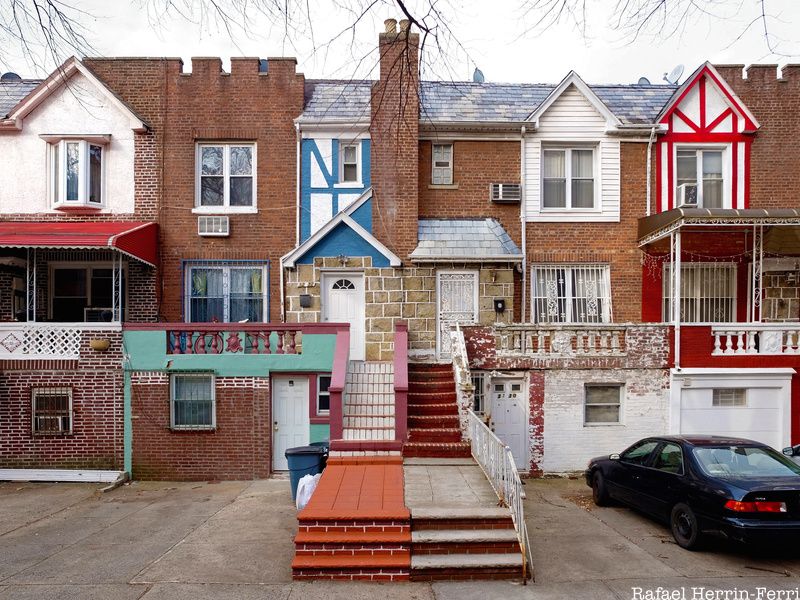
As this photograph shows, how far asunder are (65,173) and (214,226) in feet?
12.7

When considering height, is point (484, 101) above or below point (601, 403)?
above

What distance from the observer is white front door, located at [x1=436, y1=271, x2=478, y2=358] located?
15.1 meters

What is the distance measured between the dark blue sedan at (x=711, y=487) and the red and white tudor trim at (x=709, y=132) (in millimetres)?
8380

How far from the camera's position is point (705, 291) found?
15.8 metres

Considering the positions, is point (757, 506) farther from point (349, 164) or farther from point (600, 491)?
point (349, 164)

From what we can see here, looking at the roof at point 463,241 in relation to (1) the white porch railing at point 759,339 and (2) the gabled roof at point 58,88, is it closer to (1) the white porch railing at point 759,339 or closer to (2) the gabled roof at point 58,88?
(1) the white porch railing at point 759,339

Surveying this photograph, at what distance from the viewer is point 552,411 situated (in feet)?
45.1

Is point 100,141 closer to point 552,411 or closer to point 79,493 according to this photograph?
point 79,493

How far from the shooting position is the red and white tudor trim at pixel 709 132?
15.8 metres

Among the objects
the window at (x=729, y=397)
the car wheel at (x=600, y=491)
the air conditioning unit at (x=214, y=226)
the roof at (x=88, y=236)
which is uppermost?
the air conditioning unit at (x=214, y=226)

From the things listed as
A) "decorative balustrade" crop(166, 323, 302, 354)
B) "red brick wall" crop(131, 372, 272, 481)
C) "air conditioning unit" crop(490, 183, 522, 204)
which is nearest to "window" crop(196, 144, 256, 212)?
"decorative balustrade" crop(166, 323, 302, 354)

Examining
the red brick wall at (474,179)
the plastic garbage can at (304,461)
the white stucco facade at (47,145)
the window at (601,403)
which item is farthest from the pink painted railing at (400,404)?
the white stucco facade at (47,145)

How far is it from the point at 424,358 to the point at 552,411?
3.24 metres

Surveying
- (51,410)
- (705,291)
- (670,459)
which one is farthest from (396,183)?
(51,410)
